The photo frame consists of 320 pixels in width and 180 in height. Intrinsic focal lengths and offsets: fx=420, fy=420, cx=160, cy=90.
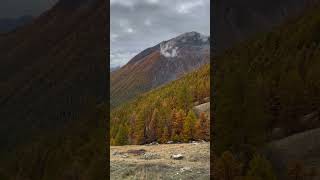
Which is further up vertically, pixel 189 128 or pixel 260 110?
pixel 260 110

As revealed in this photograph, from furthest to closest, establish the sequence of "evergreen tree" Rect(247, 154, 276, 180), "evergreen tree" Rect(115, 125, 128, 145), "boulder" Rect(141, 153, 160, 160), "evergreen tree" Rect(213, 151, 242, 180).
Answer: "evergreen tree" Rect(115, 125, 128, 145), "boulder" Rect(141, 153, 160, 160), "evergreen tree" Rect(213, 151, 242, 180), "evergreen tree" Rect(247, 154, 276, 180)

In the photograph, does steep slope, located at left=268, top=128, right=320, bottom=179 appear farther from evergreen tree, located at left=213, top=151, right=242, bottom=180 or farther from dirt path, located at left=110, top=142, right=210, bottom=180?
dirt path, located at left=110, top=142, right=210, bottom=180

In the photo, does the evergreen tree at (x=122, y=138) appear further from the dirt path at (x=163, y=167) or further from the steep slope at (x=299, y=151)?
the steep slope at (x=299, y=151)

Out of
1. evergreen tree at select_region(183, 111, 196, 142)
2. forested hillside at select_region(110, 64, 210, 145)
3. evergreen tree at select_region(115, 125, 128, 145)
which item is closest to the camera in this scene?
evergreen tree at select_region(183, 111, 196, 142)
